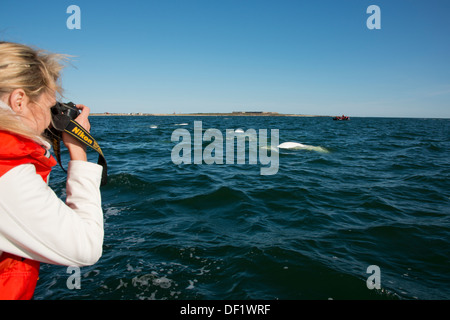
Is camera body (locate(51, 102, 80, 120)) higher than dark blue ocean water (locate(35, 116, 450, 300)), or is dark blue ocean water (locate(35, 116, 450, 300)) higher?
camera body (locate(51, 102, 80, 120))

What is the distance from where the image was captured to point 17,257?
4.96 feet

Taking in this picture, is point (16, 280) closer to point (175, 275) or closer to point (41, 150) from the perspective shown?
point (41, 150)

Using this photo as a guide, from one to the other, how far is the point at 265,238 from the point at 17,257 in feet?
15.0

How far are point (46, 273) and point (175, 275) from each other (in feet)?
7.44

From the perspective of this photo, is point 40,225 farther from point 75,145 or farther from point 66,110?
point 66,110

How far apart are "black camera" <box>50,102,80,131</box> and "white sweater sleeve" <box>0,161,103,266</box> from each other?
397mm

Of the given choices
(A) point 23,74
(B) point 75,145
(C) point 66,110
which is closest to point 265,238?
(B) point 75,145

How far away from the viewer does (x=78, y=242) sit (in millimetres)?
1328

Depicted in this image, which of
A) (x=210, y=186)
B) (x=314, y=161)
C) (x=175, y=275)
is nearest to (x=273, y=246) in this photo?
(x=175, y=275)

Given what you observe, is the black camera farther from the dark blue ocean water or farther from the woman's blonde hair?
the dark blue ocean water

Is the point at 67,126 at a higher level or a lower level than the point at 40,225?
higher

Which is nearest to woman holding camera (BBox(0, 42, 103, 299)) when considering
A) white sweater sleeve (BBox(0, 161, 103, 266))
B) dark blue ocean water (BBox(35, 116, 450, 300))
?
white sweater sleeve (BBox(0, 161, 103, 266))

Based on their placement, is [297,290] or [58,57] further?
[297,290]

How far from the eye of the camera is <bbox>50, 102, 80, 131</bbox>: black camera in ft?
5.22
